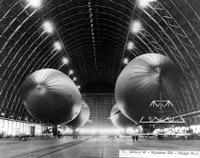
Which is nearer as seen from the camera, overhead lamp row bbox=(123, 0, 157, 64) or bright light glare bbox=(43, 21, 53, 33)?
overhead lamp row bbox=(123, 0, 157, 64)

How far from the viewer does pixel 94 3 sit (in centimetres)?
3909

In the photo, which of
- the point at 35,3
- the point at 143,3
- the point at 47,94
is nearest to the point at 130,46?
the point at 143,3

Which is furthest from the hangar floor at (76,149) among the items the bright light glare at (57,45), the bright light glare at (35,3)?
the bright light glare at (57,45)

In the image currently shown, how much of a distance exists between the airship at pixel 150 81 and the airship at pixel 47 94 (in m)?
7.22

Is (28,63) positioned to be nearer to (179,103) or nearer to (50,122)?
(50,122)

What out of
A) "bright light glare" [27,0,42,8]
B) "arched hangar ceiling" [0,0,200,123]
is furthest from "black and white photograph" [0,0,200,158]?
"bright light glare" [27,0,42,8]

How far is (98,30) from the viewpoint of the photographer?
1961 inches

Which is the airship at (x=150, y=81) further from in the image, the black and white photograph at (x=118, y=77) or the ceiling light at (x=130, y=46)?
the ceiling light at (x=130, y=46)

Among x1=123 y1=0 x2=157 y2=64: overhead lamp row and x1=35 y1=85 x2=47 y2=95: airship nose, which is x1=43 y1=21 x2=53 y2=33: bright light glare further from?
x1=35 y1=85 x2=47 y2=95: airship nose

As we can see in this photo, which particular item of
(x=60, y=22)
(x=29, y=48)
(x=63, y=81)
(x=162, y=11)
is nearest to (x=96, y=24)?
(x=60, y=22)

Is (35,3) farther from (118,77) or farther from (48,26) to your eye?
(118,77)

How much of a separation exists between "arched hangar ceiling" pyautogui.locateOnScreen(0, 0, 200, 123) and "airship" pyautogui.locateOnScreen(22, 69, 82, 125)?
12589 millimetres

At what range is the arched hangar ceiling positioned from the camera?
30.8 meters

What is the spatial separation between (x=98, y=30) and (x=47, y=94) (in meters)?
30.3
